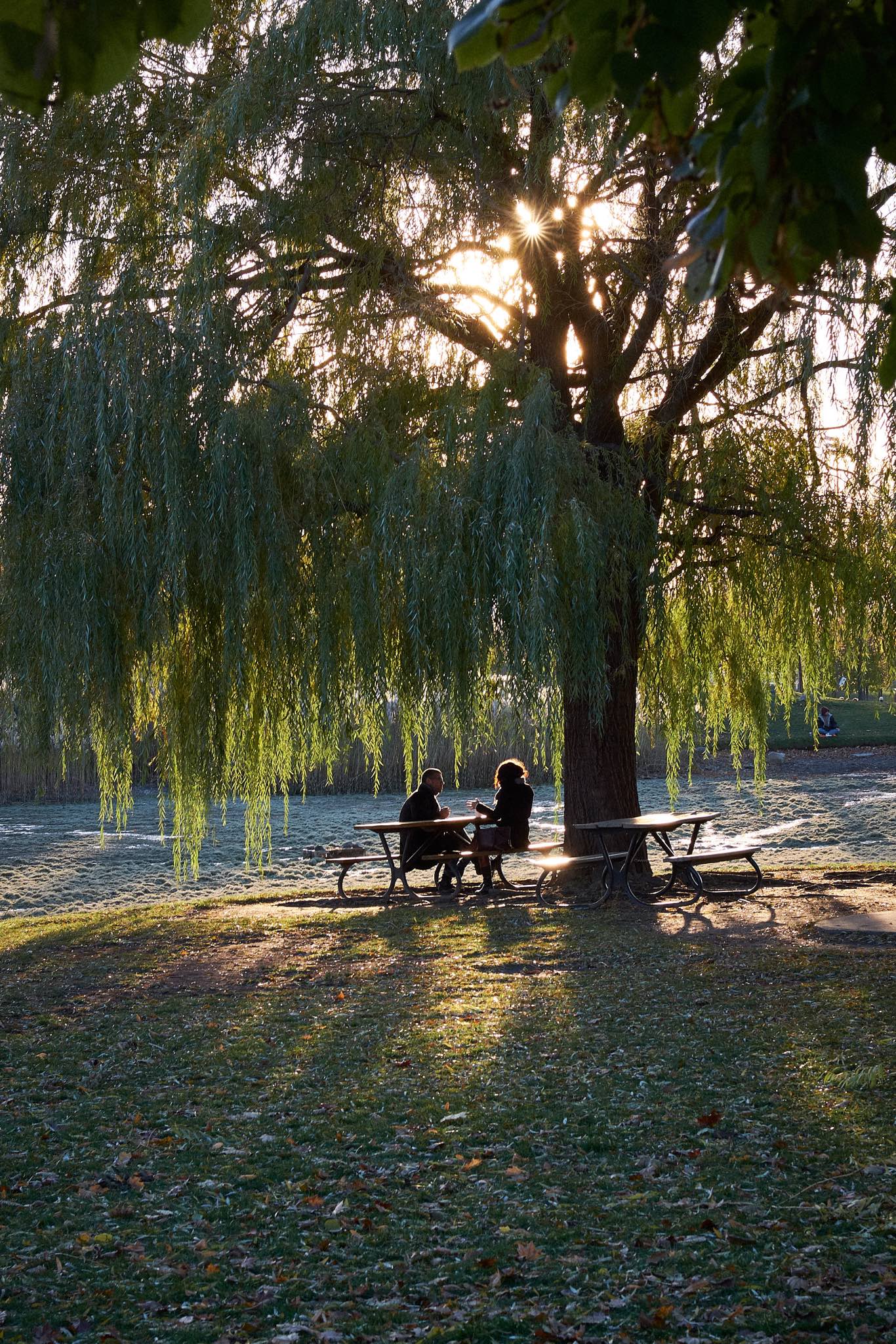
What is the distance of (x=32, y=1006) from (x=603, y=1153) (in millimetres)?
4483

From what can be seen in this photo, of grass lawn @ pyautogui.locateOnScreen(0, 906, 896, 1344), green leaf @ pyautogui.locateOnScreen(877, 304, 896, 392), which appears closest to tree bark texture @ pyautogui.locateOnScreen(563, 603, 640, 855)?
grass lawn @ pyautogui.locateOnScreen(0, 906, 896, 1344)

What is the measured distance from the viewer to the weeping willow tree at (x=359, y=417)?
7926 mm

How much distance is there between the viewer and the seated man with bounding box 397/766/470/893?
38.7 ft

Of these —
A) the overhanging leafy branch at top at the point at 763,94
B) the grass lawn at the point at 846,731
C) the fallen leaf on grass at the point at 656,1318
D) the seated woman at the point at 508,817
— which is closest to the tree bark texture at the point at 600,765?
the seated woman at the point at 508,817

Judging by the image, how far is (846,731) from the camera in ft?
120

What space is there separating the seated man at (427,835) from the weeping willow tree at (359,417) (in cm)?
182

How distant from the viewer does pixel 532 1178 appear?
4.40m

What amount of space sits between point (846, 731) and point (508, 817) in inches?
1050

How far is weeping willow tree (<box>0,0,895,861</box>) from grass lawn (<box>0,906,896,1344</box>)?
2065mm

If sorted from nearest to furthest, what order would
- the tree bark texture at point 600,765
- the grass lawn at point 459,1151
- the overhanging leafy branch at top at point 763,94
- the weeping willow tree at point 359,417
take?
the overhanging leafy branch at top at point 763,94 < the grass lawn at point 459,1151 < the weeping willow tree at point 359,417 < the tree bark texture at point 600,765

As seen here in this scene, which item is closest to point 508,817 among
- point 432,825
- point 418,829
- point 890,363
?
point 418,829

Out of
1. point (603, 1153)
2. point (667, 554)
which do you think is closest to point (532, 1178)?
point (603, 1153)

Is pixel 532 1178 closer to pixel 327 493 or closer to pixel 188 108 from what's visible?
pixel 327 493

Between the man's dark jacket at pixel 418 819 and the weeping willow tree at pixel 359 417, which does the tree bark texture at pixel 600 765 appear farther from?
the man's dark jacket at pixel 418 819
